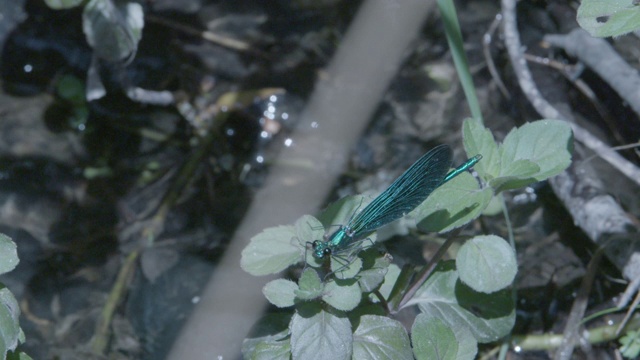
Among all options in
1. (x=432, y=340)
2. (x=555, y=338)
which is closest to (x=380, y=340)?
(x=432, y=340)

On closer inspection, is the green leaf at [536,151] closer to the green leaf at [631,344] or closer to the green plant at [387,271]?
the green plant at [387,271]

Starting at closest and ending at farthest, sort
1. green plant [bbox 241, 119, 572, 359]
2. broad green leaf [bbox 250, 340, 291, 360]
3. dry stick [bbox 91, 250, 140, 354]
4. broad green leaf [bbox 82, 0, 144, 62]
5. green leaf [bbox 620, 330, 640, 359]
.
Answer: green plant [bbox 241, 119, 572, 359] → broad green leaf [bbox 250, 340, 291, 360] → green leaf [bbox 620, 330, 640, 359] → dry stick [bbox 91, 250, 140, 354] → broad green leaf [bbox 82, 0, 144, 62]

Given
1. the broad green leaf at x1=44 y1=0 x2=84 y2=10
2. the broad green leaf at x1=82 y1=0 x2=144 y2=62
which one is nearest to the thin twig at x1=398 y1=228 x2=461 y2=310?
the broad green leaf at x1=82 y1=0 x2=144 y2=62

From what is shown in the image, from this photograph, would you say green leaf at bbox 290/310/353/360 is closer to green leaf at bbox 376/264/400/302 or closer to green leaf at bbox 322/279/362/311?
green leaf at bbox 322/279/362/311

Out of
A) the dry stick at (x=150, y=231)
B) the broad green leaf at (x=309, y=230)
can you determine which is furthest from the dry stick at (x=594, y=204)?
the dry stick at (x=150, y=231)

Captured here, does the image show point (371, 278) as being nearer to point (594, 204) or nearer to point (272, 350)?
point (272, 350)
